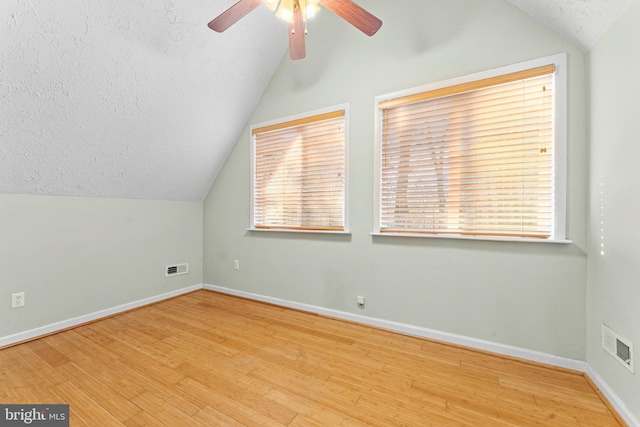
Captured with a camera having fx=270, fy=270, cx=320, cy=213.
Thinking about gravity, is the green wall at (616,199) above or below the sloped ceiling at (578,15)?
below

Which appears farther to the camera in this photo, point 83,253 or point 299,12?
point 83,253

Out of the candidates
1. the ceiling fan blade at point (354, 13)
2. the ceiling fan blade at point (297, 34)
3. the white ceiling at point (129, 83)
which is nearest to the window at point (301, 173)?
the white ceiling at point (129, 83)

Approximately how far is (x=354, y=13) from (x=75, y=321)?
350 cm

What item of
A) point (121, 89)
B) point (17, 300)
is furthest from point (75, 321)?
point (121, 89)

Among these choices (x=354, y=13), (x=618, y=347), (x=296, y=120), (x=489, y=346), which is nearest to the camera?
(x=618, y=347)

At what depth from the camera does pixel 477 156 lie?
207 centimetres

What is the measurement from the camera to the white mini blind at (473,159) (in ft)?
6.19

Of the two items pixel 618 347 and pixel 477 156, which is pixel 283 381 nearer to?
pixel 618 347

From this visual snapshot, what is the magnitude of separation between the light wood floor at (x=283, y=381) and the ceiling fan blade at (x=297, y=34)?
7.39ft

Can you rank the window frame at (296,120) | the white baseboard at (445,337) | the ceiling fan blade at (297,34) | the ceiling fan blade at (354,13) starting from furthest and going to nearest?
the window frame at (296,120) < the white baseboard at (445,337) < the ceiling fan blade at (297,34) < the ceiling fan blade at (354,13)

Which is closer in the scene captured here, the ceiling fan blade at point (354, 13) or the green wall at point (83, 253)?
the ceiling fan blade at point (354, 13)

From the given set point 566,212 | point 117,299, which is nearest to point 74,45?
point 117,299

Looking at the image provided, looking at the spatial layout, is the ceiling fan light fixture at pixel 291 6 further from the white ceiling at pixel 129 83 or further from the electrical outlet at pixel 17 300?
the electrical outlet at pixel 17 300

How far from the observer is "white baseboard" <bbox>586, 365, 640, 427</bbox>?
1.33 m
